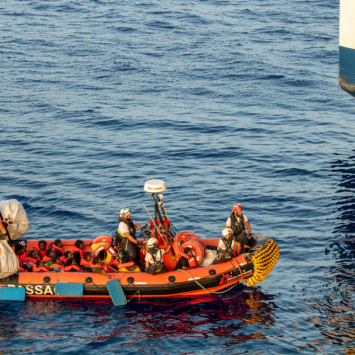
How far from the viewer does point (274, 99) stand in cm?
3456

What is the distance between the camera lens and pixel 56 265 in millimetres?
15391

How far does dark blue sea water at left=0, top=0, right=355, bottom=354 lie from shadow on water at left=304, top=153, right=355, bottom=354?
6 centimetres

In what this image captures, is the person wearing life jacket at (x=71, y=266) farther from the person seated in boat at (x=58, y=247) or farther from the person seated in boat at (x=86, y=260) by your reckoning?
the person seated in boat at (x=58, y=247)

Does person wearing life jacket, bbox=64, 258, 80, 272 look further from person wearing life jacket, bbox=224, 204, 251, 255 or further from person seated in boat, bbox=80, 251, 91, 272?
person wearing life jacket, bbox=224, 204, 251, 255

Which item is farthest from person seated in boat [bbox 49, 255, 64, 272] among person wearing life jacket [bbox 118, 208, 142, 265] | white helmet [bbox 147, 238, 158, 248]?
white helmet [bbox 147, 238, 158, 248]

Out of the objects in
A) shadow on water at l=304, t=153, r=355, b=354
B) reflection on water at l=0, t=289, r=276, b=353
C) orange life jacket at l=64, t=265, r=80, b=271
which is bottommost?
reflection on water at l=0, t=289, r=276, b=353

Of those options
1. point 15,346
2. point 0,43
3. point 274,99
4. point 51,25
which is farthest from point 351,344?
point 51,25

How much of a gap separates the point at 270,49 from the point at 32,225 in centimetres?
2969

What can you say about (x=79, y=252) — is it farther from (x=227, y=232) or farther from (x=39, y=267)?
(x=227, y=232)

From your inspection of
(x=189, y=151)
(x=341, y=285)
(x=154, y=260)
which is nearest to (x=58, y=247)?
(x=154, y=260)

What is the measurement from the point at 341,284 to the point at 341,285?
7cm

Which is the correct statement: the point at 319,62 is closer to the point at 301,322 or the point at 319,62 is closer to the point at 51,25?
the point at 51,25

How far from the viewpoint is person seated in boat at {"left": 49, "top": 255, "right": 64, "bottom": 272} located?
15305mm

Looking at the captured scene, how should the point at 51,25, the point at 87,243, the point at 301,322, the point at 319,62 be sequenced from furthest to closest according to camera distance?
the point at 51,25, the point at 319,62, the point at 87,243, the point at 301,322
